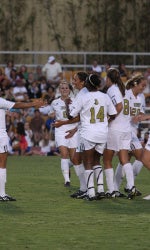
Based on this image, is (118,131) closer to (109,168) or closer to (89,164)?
(109,168)

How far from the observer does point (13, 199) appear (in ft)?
52.7

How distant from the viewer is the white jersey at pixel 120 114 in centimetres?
1584

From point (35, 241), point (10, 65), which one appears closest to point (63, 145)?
point (35, 241)

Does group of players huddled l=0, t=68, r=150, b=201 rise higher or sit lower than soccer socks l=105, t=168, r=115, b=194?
higher

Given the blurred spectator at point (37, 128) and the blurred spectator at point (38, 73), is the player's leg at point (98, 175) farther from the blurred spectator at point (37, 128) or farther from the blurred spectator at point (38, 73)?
the blurred spectator at point (38, 73)

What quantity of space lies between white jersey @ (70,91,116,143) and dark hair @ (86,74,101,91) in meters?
0.10

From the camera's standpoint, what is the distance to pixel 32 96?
32.4 metres

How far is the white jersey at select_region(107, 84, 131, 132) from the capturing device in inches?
623

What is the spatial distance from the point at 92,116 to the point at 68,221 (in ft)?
7.71

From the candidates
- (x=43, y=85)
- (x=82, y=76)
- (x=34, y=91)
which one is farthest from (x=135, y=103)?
(x=43, y=85)

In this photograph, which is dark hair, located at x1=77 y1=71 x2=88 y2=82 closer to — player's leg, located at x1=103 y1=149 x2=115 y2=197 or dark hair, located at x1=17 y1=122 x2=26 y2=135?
player's leg, located at x1=103 y1=149 x2=115 y2=197

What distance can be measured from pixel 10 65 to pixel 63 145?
14.7 metres

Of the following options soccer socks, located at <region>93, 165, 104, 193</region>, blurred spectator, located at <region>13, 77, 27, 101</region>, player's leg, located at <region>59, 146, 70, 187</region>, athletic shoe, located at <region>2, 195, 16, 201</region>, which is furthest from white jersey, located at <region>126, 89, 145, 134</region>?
blurred spectator, located at <region>13, 77, 27, 101</region>

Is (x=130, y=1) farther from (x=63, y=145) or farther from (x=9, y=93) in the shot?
(x=63, y=145)
